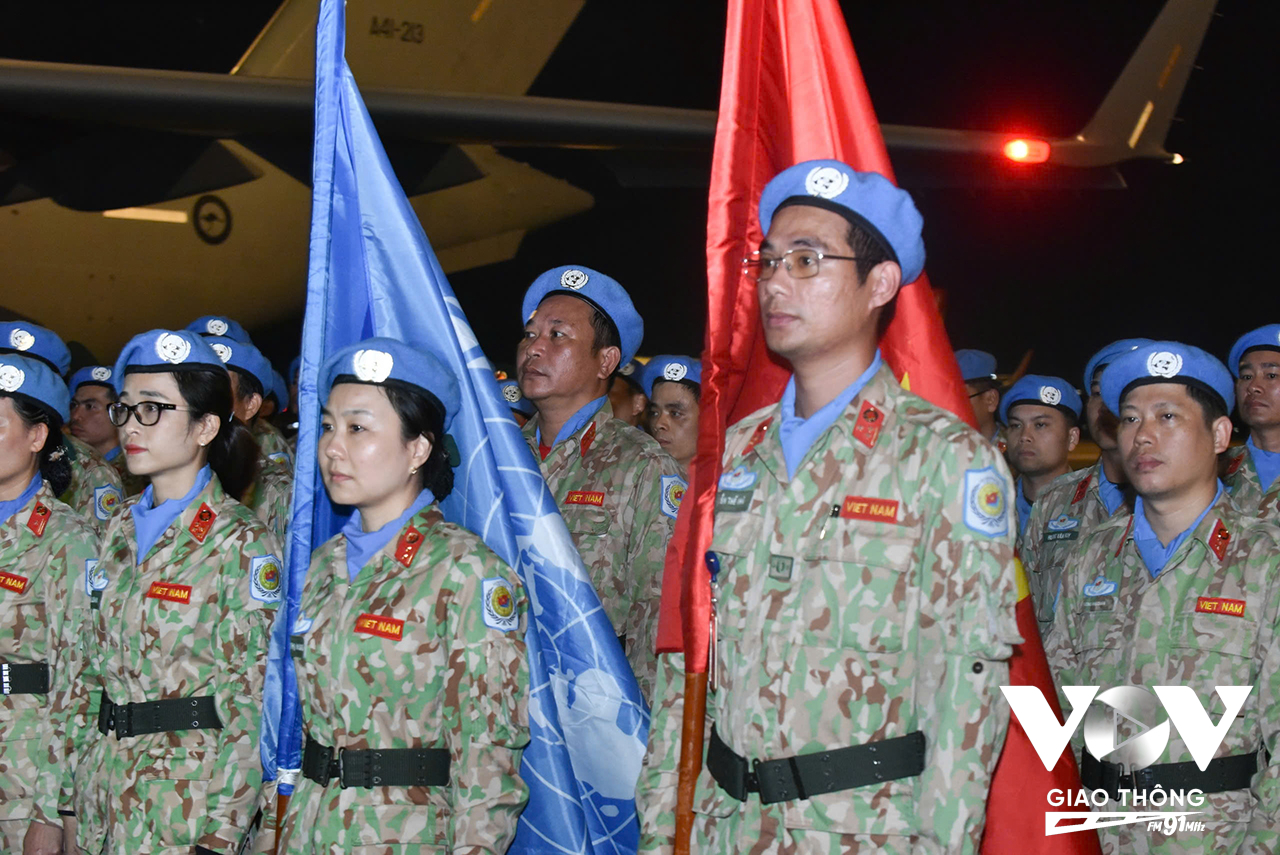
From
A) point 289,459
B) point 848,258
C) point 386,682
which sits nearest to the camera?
point 848,258

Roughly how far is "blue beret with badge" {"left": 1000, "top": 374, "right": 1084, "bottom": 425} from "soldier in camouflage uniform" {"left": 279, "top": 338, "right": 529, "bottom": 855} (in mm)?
3814

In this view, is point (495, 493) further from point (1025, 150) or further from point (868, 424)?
point (1025, 150)

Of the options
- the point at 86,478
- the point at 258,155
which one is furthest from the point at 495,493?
the point at 258,155

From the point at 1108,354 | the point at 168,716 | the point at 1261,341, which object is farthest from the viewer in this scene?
the point at 1261,341

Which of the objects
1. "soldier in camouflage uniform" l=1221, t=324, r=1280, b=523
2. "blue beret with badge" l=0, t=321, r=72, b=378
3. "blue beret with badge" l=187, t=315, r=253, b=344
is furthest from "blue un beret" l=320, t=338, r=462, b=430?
"blue beret with badge" l=187, t=315, r=253, b=344

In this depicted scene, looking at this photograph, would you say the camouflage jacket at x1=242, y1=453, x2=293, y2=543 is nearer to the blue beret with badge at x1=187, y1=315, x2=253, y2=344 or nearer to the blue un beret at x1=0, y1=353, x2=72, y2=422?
the blue un beret at x1=0, y1=353, x2=72, y2=422

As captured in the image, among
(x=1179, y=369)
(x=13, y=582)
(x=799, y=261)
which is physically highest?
(x=1179, y=369)

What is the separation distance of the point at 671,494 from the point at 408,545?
1496 millimetres

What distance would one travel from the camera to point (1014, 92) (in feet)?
58.1

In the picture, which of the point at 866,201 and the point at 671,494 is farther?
the point at 671,494

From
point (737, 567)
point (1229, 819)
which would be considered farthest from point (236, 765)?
point (1229, 819)

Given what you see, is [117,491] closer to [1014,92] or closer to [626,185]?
[626,185]

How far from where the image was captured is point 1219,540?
119 inches

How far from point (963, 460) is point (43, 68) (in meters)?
8.10
